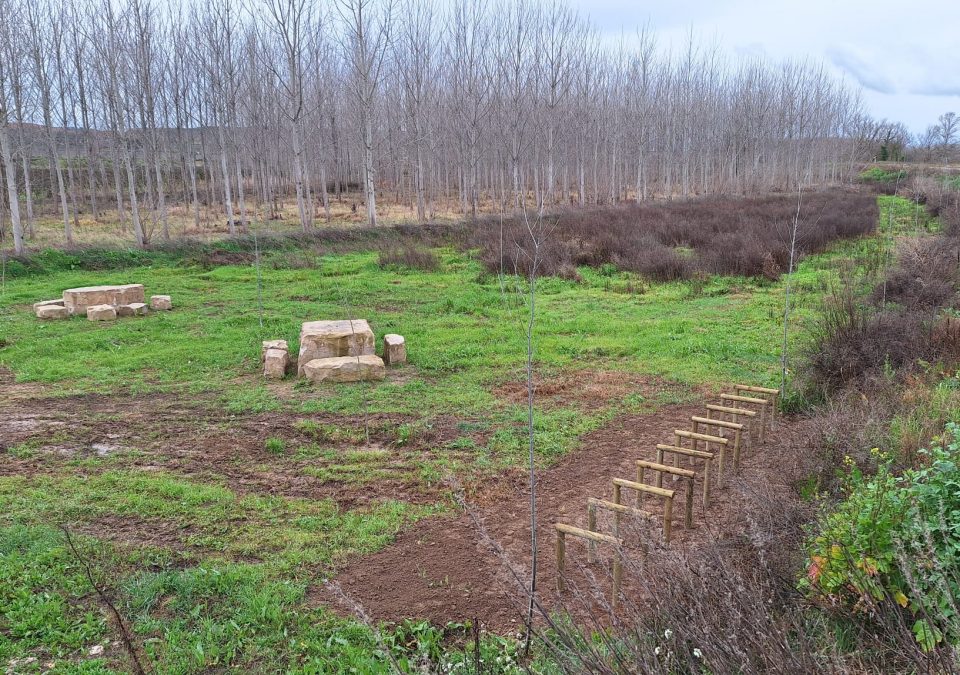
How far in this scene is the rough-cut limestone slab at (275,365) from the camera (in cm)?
840

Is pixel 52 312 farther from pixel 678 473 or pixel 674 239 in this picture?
pixel 674 239

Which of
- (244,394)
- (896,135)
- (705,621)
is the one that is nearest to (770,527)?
(705,621)

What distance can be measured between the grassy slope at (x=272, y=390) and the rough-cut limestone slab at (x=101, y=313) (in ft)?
1.13

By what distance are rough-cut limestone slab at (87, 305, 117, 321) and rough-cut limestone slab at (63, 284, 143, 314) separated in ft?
1.32

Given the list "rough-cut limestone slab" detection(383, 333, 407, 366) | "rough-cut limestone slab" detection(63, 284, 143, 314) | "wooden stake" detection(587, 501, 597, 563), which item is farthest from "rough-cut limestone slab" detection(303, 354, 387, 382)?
"rough-cut limestone slab" detection(63, 284, 143, 314)

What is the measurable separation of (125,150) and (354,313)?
1216cm

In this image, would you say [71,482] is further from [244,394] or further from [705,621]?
[705,621]

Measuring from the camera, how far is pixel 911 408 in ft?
16.1

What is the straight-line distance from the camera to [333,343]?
344 inches

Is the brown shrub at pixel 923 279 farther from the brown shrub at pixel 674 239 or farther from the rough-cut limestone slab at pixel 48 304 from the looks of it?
the rough-cut limestone slab at pixel 48 304

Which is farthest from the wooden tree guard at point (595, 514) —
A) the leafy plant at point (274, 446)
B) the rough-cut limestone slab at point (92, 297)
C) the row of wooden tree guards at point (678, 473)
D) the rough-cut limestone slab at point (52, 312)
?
the rough-cut limestone slab at point (52, 312)

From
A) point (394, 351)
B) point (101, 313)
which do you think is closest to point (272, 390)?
point (394, 351)

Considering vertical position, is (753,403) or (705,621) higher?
(705,621)

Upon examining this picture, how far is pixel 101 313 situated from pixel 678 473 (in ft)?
36.8
